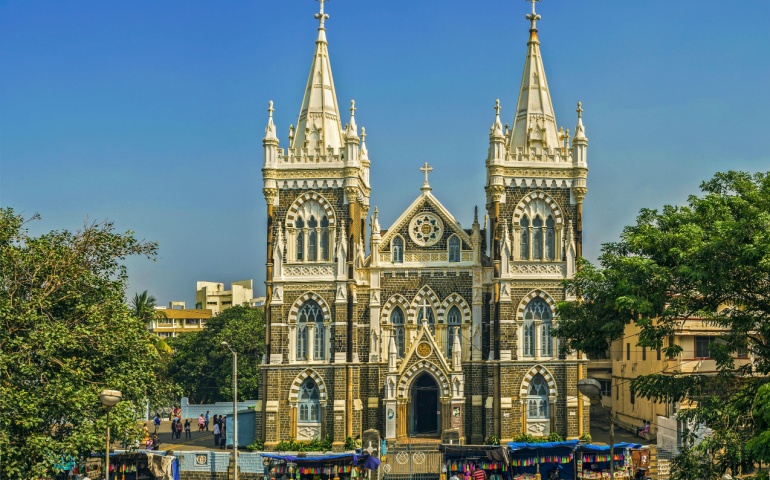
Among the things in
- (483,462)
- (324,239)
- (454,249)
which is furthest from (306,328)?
(483,462)

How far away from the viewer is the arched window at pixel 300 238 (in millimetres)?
51812

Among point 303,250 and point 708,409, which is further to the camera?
point 303,250

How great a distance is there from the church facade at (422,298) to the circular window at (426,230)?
49 mm

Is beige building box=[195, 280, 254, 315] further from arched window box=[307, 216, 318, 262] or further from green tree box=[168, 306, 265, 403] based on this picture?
arched window box=[307, 216, 318, 262]

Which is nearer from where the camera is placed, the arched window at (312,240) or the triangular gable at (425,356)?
the triangular gable at (425,356)

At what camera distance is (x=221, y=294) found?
136 m

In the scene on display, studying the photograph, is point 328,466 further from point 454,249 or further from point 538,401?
point 454,249

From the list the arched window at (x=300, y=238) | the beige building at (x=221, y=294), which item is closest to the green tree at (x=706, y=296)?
the arched window at (x=300, y=238)

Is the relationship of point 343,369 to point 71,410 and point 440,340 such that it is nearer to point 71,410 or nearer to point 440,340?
point 440,340

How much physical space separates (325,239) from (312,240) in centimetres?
63

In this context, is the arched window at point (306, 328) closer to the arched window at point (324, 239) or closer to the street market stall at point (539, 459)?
the arched window at point (324, 239)

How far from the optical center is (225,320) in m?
80.2

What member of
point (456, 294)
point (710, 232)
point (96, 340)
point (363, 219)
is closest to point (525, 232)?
point (456, 294)

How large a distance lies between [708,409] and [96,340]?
17.9 meters
